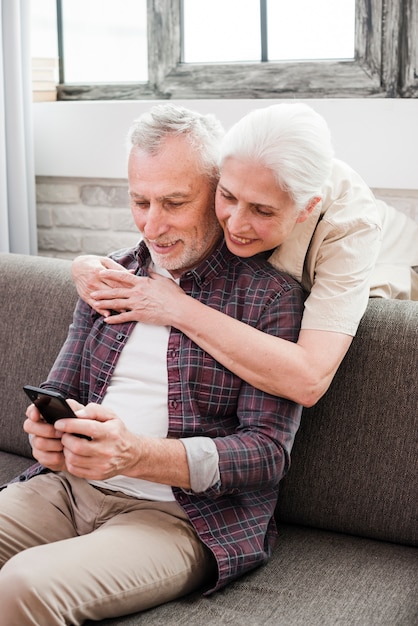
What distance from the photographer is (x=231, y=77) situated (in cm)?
277

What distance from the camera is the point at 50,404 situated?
157cm

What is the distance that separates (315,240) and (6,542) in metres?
0.87

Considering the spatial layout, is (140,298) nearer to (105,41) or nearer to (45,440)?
(45,440)

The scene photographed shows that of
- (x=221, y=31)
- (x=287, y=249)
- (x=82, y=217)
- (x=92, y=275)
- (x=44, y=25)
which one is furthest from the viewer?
(x=44, y=25)

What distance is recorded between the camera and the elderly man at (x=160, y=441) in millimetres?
1555

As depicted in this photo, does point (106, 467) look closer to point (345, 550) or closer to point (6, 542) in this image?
point (6, 542)

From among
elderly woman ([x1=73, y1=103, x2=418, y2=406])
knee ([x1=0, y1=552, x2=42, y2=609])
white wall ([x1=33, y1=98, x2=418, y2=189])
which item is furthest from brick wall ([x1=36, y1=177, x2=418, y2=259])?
knee ([x1=0, y1=552, x2=42, y2=609])

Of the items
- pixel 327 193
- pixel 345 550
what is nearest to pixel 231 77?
pixel 327 193

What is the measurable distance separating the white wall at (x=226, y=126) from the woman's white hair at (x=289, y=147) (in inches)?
30.4

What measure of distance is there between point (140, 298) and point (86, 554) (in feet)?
1.81

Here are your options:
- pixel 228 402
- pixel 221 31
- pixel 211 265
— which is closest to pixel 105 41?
pixel 221 31

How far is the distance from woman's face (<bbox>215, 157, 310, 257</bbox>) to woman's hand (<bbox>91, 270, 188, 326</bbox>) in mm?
168

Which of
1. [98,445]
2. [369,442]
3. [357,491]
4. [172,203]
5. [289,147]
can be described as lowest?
[357,491]

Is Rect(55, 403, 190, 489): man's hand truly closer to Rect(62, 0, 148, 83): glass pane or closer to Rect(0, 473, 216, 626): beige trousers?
Rect(0, 473, 216, 626): beige trousers
